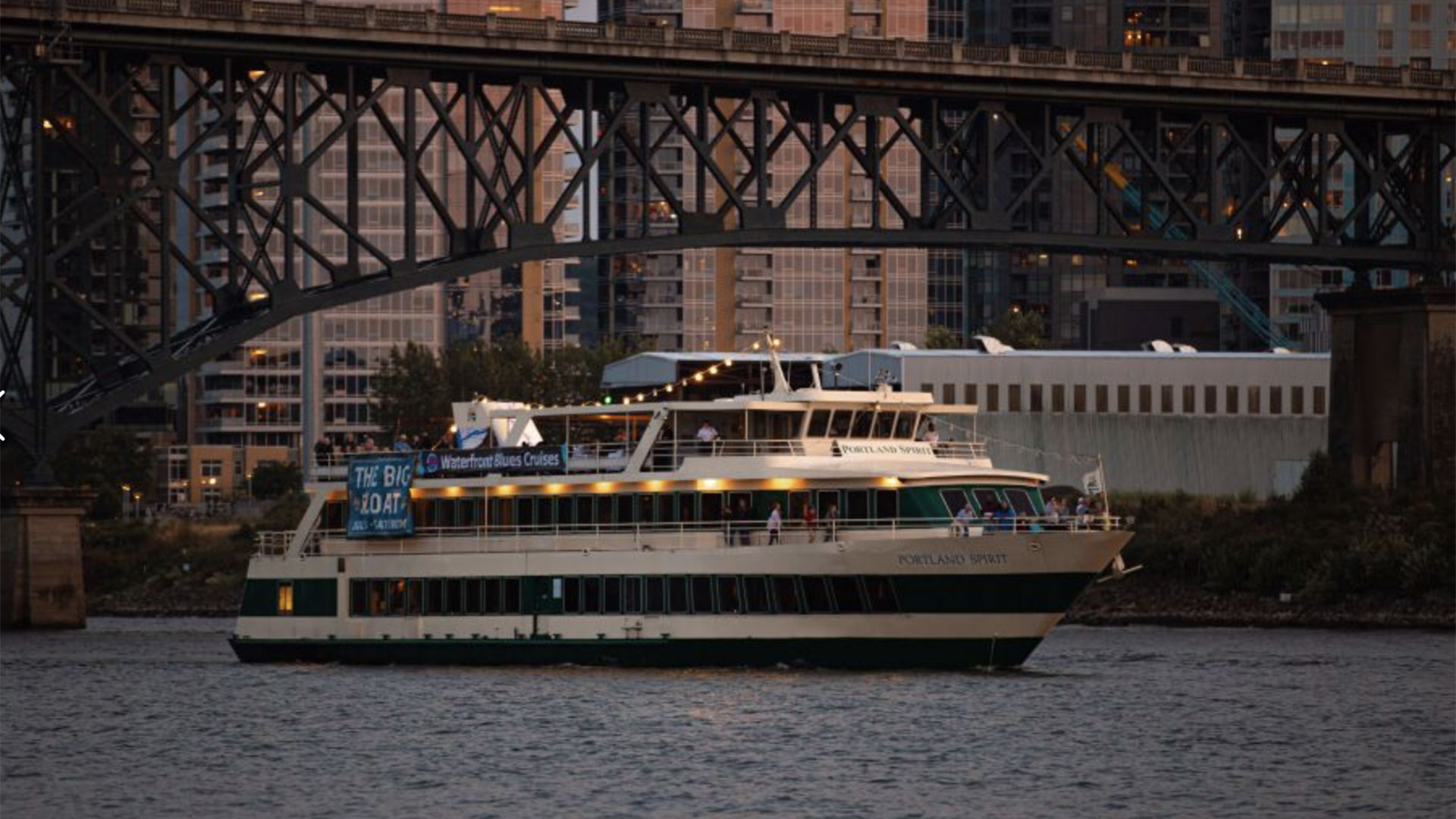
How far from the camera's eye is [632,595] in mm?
78500

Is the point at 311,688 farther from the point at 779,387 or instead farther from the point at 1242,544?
the point at 1242,544

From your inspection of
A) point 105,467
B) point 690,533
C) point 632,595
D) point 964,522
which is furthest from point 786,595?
point 105,467

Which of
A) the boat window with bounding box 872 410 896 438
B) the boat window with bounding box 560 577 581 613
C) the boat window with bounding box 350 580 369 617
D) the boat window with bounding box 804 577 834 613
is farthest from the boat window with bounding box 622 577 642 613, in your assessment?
the boat window with bounding box 350 580 369 617

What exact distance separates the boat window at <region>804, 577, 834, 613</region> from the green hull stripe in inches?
32.6

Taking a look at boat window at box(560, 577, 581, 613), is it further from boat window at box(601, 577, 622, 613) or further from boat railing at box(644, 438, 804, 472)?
boat railing at box(644, 438, 804, 472)

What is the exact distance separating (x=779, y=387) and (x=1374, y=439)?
48.0 meters

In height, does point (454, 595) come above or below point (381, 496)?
below

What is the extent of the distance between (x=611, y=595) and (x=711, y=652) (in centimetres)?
321

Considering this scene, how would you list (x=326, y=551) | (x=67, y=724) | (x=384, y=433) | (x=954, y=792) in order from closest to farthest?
1. (x=954, y=792)
2. (x=67, y=724)
3. (x=326, y=551)
4. (x=384, y=433)

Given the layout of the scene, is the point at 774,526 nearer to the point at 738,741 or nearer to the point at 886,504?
the point at 886,504

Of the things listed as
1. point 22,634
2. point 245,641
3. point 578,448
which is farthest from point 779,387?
point 22,634

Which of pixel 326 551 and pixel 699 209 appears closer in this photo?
pixel 326 551

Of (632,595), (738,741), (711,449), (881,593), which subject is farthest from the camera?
(632,595)

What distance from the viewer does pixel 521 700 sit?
74.7m
